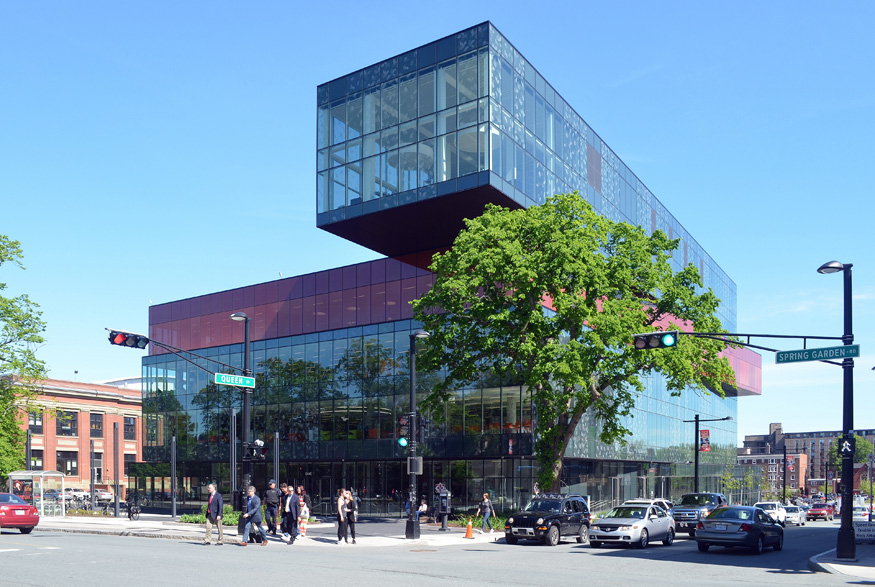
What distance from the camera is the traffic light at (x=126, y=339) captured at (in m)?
28.0

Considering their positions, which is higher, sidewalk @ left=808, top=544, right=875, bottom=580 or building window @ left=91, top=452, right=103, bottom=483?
sidewalk @ left=808, top=544, right=875, bottom=580

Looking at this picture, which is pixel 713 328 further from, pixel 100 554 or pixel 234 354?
pixel 234 354

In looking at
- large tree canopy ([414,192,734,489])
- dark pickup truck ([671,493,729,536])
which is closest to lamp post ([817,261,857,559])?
large tree canopy ([414,192,734,489])

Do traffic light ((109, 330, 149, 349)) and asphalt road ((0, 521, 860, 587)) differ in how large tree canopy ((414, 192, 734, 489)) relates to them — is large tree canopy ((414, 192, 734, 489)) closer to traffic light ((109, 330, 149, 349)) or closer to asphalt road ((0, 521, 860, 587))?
asphalt road ((0, 521, 860, 587))

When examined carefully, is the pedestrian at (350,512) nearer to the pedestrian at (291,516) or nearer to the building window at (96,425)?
the pedestrian at (291,516)

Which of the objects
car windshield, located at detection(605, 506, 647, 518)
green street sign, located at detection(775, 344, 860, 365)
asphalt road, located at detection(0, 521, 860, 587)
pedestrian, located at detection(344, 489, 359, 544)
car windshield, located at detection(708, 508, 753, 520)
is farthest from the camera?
car windshield, located at detection(605, 506, 647, 518)

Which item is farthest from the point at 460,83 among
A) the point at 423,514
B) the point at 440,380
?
the point at 423,514

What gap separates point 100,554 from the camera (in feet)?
76.7

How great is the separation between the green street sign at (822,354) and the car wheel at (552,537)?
10.4 meters

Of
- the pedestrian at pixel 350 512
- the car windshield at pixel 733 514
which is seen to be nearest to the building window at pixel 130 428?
the pedestrian at pixel 350 512

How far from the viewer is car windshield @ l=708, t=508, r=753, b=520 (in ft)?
89.6

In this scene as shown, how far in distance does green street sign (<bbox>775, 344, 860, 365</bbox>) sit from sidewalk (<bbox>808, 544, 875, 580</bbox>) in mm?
5444

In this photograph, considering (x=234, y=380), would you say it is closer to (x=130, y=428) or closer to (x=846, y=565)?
(x=846, y=565)

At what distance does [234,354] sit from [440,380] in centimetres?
1899
